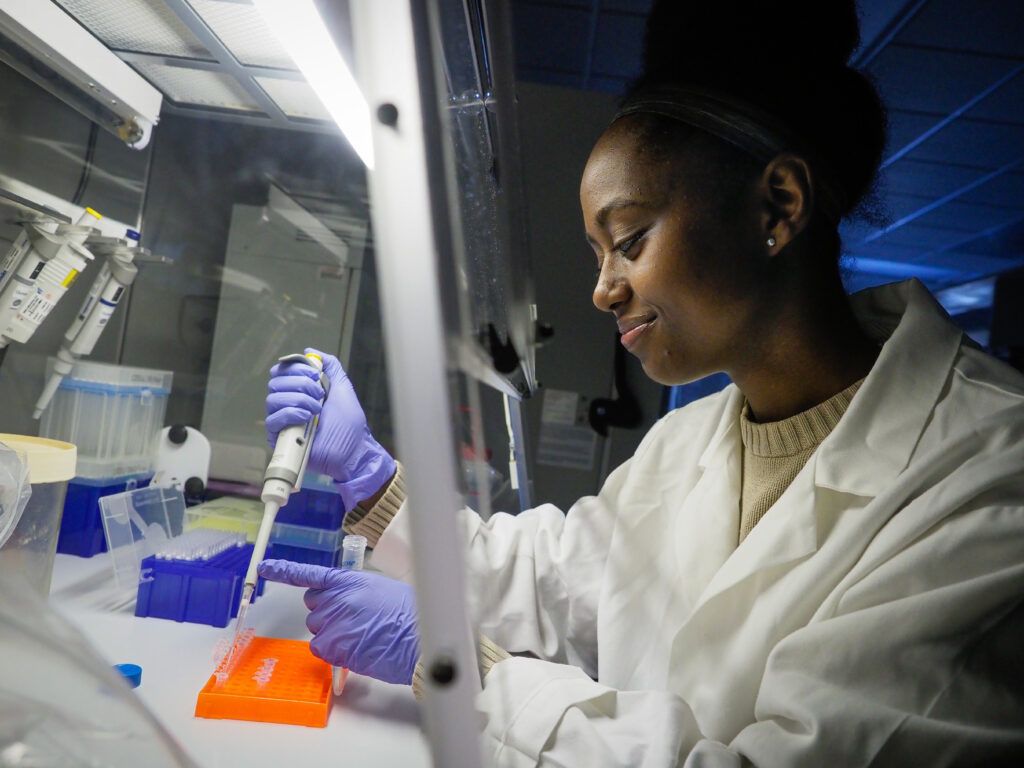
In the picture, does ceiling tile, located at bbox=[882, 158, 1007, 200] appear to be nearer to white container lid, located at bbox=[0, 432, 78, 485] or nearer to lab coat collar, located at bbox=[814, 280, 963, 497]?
lab coat collar, located at bbox=[814, 280, 963, 497]

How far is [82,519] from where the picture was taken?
1522 mm

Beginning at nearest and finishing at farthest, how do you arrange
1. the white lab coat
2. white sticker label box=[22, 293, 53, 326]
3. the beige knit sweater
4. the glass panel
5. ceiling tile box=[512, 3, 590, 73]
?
the glass panel → the white lab coat → the beige knit sweater → white sticker label box=[22, 293, 53, 326] → ceiling tile box=[512, 3, 590, 73]

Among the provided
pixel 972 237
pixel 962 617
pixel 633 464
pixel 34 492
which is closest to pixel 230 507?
pixel 34 492

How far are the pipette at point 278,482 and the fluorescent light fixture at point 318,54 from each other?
21.8 inches

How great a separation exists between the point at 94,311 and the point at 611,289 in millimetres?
1380

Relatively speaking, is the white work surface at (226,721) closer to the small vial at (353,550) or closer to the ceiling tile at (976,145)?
the small vial at (353,550)

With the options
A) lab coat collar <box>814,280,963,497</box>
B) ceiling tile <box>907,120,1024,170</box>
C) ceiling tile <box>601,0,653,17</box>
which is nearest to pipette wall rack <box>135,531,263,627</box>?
lab coat collar <box>814,280,963,497</box>

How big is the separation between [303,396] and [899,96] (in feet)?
13.0

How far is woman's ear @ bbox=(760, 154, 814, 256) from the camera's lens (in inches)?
37.7

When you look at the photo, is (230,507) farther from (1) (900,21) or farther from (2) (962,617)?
(1) (900,21)

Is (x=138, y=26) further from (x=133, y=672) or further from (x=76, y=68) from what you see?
(x=133, y=672)

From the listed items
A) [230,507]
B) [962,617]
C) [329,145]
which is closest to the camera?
[962,617]

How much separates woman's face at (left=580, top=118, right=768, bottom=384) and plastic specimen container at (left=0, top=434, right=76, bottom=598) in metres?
0.95

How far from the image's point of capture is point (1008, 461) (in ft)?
2.45
